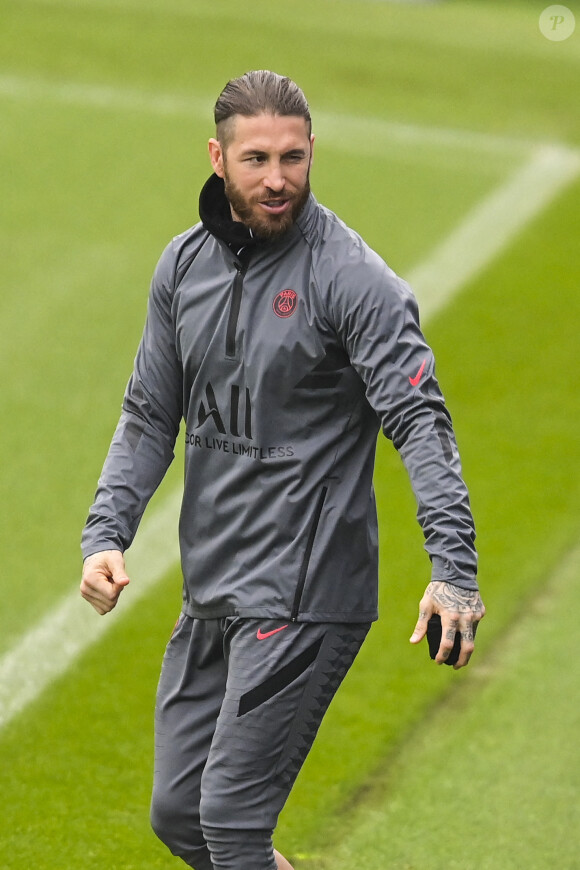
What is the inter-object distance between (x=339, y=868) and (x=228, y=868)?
118cm

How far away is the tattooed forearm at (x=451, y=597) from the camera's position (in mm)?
3740

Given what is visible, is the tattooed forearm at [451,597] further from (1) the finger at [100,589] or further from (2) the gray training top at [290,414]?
(1) the finger at [100,589]

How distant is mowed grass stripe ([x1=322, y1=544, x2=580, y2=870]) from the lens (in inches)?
206

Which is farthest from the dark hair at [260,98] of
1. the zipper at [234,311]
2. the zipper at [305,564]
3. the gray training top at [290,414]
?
the zipper at [305,564]

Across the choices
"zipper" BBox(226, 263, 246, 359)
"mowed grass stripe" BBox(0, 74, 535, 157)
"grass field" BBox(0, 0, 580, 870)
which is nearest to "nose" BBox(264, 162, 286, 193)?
"zipper" BBox(226, 263, 246, 359)

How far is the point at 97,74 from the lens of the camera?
45.9 ft

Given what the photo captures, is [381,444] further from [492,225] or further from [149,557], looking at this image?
[492,225]

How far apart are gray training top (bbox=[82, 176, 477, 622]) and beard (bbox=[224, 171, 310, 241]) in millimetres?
38

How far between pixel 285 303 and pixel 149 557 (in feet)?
11.8

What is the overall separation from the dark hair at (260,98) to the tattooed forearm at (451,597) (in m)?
1.22

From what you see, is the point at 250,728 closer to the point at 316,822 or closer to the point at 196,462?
the point at 196,462

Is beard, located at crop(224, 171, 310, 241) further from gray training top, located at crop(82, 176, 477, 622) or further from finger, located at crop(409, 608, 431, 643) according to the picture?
finger, located at crop(409, 608, 431, 643)

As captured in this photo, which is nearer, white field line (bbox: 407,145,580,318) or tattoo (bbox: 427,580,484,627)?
tattoo (bbox: 427,580,484,627)

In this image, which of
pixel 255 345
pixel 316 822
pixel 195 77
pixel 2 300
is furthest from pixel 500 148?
pixel 255 345
